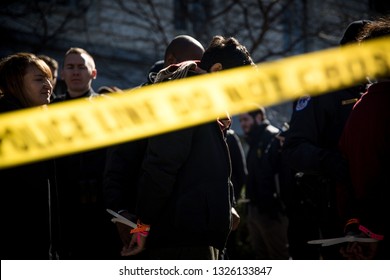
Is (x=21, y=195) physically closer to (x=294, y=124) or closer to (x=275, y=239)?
(x=294, y=124)

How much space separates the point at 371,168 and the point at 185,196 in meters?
0.96

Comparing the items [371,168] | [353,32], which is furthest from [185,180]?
[353,32]

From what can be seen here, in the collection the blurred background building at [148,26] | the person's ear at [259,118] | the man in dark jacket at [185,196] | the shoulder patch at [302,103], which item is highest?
the blurred background building at [148,26]

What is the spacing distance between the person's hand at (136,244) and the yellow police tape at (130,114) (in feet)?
1.89

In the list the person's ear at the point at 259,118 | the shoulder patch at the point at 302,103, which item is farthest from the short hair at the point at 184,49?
the person's ear at the point at 259,118

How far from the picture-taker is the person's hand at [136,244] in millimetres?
3572

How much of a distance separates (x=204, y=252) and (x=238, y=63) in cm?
106

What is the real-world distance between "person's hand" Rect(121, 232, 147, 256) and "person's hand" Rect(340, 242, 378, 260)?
3.55ft

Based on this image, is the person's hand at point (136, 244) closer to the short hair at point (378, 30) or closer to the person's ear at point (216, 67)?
the person's ear at point (216, 67)

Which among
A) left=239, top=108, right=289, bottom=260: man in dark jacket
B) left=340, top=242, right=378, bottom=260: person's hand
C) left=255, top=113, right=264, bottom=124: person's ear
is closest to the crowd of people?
left=340, top=242, right=378, bottom=260: person's hand

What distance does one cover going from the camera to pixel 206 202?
3438 mm

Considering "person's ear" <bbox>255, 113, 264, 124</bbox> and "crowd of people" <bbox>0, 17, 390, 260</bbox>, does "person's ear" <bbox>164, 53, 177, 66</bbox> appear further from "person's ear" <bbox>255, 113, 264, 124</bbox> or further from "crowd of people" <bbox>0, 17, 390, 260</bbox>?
"person's ear" <bbox>255, 113, 264, 124</bbox>

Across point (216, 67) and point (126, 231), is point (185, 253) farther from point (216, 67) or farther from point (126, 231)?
point (216, 67)

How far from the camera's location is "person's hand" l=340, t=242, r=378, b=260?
3.18m
